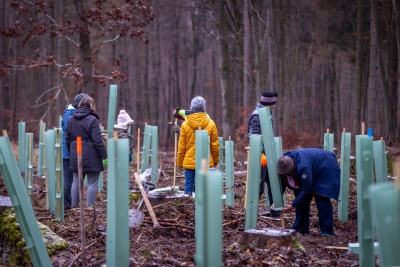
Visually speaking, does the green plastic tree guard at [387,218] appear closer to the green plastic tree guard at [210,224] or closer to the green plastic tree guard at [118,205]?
the green plastic tree guard at [210,224]

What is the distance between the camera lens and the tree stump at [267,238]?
256 inches

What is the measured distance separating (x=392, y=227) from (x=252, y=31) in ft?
56.4

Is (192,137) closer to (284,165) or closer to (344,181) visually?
(344,181)

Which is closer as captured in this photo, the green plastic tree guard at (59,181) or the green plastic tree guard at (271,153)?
the green plastic tree guard at (271,153)

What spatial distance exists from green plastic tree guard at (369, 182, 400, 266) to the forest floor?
1.97 meters

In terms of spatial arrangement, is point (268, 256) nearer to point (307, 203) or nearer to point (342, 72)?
point (307, 203)

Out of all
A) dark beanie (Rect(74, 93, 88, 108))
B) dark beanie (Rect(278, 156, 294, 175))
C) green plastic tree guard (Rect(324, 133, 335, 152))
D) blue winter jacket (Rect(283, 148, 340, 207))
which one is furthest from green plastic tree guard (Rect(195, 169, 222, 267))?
green plastic tree guard (Rect(324, 133, 335, 152))

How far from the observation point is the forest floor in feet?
20.8

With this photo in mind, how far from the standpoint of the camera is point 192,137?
10391 millimetres

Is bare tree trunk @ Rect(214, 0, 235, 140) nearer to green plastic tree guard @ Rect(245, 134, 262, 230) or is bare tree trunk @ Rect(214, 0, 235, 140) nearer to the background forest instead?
the background forest

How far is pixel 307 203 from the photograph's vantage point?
27.5 ft

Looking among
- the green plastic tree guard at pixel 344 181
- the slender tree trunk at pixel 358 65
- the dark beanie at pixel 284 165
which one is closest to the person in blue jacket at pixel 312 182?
the dark beanie at pixel 284 165

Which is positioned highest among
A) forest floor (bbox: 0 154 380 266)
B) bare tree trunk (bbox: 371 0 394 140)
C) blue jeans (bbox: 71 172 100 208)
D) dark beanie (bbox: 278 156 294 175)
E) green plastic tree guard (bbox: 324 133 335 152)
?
bare tree trunk (bbox: 371 0 394 140)

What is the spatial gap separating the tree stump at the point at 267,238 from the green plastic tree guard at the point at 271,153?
0.88m
